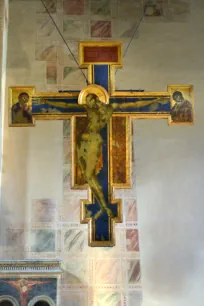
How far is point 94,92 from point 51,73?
0.63 m

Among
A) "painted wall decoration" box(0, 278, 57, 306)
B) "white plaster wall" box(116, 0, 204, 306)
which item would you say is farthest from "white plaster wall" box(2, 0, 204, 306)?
"painted wall decoration" box(0, 278, 57, 306)

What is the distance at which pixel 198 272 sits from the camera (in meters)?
5.81

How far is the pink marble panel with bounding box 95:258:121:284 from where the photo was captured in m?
5.75

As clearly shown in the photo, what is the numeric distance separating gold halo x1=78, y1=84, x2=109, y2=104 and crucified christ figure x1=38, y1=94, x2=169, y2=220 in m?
0.04

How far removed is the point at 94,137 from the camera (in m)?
6.23

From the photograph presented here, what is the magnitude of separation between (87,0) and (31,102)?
5.55 feet

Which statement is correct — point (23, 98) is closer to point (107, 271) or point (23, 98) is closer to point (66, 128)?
point (66, 128)

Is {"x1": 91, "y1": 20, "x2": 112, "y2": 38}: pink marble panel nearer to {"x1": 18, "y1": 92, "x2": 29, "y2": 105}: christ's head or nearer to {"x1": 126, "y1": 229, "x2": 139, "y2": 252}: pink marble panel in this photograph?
{"x1": 18, "y1": 92, "x2": 29, "y2": 105}: christ's head

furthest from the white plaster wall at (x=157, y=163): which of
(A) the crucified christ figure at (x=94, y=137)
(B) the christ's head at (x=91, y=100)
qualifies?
(B) the christ's head at (x=91, y=100)

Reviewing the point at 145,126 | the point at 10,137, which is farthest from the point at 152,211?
the point at 10,137

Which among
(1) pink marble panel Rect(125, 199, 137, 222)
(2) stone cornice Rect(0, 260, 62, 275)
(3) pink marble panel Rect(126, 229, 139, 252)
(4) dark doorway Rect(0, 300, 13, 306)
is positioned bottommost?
(4) dark doorway Rect(0, 300, 13, 306)

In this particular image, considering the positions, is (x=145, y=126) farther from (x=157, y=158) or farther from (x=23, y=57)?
(x=23, y=57)

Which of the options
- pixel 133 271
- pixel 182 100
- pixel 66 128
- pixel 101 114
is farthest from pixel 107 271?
pixel 182 100

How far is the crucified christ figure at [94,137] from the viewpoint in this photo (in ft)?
19.9
